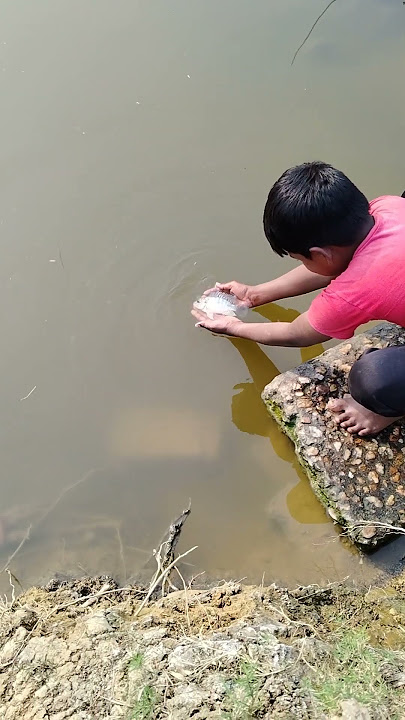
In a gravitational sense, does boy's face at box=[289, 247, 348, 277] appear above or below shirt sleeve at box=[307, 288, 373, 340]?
above

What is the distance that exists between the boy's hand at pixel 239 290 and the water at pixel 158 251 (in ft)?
0.62

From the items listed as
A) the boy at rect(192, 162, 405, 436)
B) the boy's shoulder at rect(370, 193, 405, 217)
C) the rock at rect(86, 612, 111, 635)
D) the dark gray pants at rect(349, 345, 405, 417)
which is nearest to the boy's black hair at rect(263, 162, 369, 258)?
the boy at rect(192, 162, 405, 436)

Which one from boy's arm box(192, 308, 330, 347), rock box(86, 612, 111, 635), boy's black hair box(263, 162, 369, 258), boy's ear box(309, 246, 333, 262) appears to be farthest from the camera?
boy's arm box(192, 308, 330, 347)

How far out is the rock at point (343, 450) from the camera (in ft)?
7.45

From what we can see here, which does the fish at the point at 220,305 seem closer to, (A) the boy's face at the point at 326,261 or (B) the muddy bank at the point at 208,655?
(A) the boy's face at the point at 326,261

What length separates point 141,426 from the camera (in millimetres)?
2670

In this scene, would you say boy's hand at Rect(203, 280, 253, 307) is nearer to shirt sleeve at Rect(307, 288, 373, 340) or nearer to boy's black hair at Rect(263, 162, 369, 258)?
shirt sleeve at Rect(307, 288, 373, 340)

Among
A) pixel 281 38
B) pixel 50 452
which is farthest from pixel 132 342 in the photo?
pixel 281 38

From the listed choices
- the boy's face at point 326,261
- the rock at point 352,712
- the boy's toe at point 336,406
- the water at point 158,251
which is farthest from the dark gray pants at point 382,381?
the rock at point 352,712

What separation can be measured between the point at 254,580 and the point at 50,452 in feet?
3.35

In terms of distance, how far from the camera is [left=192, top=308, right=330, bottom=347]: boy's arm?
2.39 m

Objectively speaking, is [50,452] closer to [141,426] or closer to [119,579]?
[141,426]

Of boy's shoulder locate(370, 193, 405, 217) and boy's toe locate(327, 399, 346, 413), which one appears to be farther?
boy's toe locate(327, 399, 346, 413)

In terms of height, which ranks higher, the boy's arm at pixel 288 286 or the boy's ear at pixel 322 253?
the boy's ear at pixel 322 253
